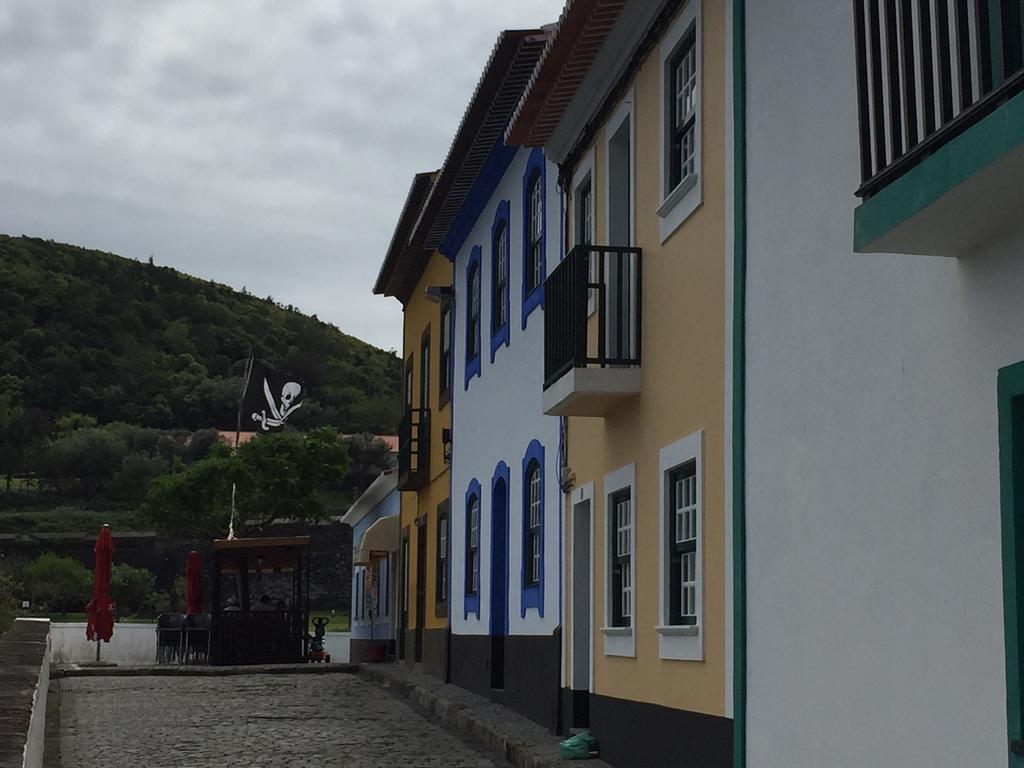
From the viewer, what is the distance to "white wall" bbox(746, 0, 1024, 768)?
5.95 meters

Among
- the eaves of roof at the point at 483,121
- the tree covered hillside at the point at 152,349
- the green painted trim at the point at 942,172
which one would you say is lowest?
the green painted trim at the point at 942,172

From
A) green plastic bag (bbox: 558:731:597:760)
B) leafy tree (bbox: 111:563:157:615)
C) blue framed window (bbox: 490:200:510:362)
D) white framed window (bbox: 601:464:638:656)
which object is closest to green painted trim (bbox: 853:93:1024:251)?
white framed window (bbox: 601:464:638:656)

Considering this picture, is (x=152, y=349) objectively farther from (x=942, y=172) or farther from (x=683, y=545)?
(x=942, y=172)

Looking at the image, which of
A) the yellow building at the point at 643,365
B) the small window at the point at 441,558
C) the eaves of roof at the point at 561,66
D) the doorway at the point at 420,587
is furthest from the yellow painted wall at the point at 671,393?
the doorway at the point at 420,587

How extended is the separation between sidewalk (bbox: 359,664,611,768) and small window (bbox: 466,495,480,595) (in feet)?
4.32

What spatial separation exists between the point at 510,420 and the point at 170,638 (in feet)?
46.9

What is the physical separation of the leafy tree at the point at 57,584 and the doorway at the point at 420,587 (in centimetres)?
3698

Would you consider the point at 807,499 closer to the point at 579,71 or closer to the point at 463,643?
the point at 579,71

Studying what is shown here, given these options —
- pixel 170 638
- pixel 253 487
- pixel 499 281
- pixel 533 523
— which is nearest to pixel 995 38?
pixel 533 523

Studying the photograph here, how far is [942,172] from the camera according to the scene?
212 inches

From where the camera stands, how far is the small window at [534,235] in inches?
624

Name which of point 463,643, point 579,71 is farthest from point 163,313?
point 579,71

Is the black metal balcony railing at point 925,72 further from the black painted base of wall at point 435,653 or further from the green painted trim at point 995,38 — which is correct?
the black painted base of wall at point 435,653

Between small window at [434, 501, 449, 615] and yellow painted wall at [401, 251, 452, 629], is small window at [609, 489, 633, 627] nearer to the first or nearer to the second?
yellow painted wall at [401, 251, 452, 629]
